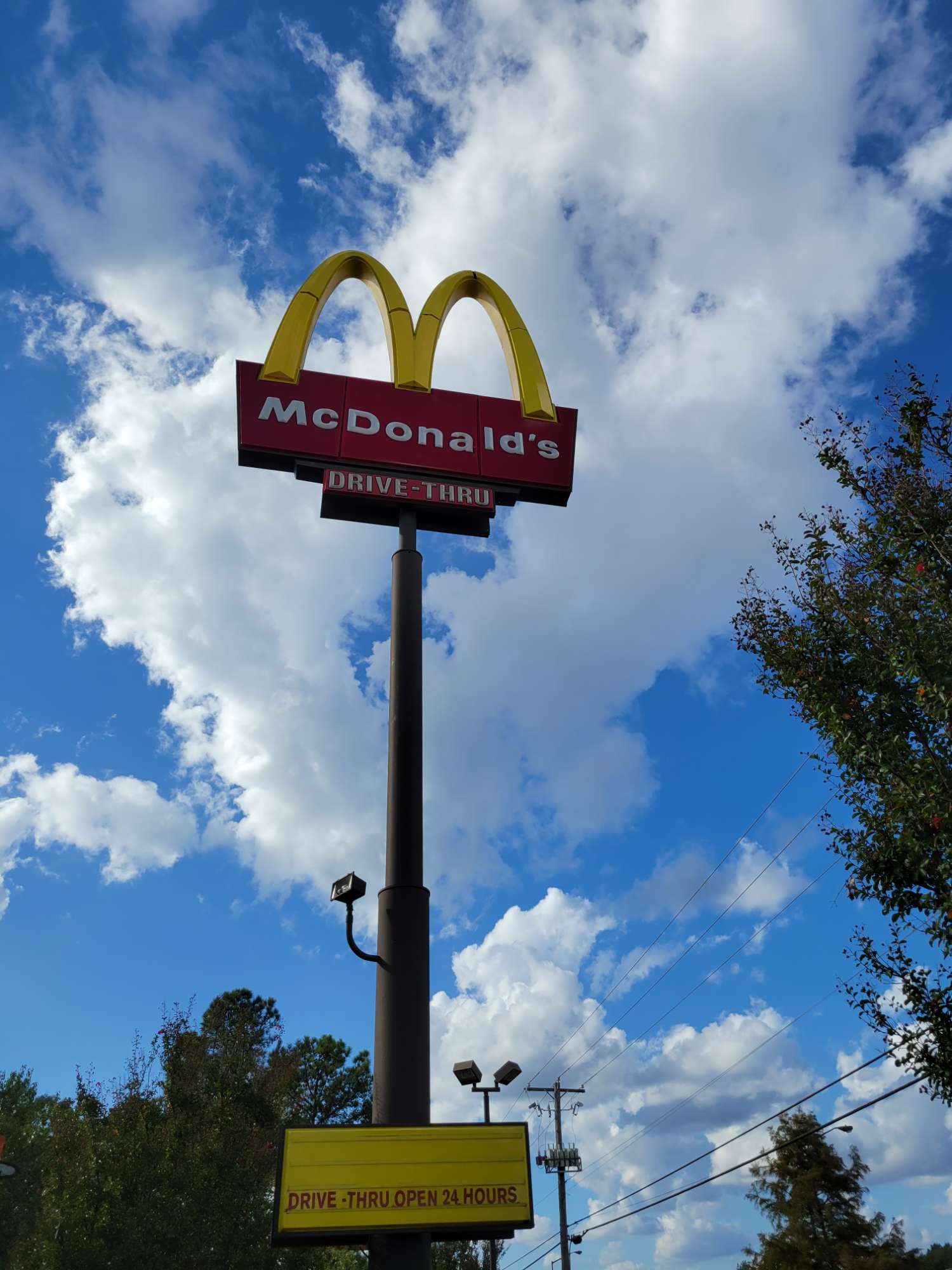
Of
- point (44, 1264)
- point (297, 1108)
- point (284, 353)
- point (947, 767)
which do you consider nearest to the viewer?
point (947, 767)

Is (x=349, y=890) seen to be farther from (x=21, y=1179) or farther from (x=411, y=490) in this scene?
(x=21, y=1179)

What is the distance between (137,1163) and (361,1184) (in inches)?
562

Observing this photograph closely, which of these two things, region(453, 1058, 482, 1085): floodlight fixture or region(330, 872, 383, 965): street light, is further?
region(453, 1058, 482, 1085): floodlight fixture

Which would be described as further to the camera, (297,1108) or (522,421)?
(297,1108)

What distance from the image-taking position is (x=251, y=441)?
50.5ft

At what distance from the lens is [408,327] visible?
667 inches

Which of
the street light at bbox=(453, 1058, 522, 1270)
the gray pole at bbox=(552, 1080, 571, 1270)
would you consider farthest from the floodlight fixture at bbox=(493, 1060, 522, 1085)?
the gray pole at bbox=(552, 1080, 571, 1270)

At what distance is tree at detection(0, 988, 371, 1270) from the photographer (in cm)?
2044

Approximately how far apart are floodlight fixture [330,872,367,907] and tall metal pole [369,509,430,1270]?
67cm

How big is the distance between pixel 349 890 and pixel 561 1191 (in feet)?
120

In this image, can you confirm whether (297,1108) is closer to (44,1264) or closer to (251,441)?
(44,1264)

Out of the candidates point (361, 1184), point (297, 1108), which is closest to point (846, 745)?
point (361, 1184)

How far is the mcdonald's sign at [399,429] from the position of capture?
1570 cm

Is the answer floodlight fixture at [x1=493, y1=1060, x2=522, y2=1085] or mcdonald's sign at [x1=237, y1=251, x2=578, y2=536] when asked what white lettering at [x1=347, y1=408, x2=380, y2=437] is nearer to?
mcdonald's sign at [x1=237, y1=251, x2=578, y2=536]
